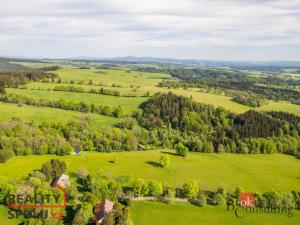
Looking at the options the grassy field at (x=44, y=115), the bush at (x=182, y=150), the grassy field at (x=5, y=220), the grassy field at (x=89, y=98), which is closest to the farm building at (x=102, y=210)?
the grassy field at (x=5, y=220)

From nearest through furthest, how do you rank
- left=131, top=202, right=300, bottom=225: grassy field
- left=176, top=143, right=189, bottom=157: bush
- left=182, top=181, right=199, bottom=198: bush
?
left=131, top=202, right=300, bottom=225: grassy field → left=182, top=181, right=199, bottom=198: bush → left=176, top=143, right=189, bottom=157: bush

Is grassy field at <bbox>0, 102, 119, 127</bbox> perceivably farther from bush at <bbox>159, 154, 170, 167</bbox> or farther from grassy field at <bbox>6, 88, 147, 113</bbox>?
bush at <bbox>159, 154, 170, 167</bbox>

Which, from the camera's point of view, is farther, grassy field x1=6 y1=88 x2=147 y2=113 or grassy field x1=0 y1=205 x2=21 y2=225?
grassy field x1=6 y1=88 x2=147 y2=113

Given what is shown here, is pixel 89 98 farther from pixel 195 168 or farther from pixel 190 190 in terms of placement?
pixel 190 190

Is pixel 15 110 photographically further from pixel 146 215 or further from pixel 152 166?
pixel 146 215

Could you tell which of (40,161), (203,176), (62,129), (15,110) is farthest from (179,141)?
(15,110)

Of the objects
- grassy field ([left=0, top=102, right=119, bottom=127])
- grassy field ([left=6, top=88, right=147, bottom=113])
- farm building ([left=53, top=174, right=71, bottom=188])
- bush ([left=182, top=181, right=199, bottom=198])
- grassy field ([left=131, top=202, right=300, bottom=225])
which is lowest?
grassy field ([left=131, top=202, right=300, bottom=225])

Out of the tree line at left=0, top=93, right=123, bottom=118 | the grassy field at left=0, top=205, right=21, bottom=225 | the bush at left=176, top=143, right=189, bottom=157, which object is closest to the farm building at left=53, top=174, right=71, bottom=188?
the grassy field at left=0, top=205, right=21, bottom=225

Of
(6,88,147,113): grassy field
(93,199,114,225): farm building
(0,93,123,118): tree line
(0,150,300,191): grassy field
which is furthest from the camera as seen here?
(6,88,147,113): grassy field
